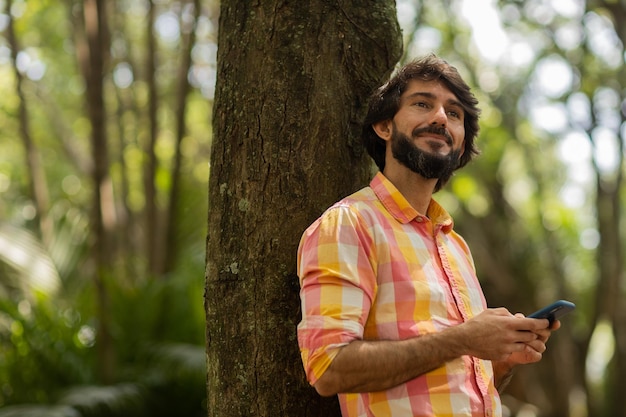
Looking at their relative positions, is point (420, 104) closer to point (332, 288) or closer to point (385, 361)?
point (332, 288)

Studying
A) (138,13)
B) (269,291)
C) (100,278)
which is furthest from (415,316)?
(138,13)

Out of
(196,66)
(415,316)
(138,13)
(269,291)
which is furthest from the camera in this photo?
(138,13)

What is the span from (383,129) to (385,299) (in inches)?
25.5

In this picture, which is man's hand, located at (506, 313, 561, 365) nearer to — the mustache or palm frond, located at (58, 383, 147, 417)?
the mustache

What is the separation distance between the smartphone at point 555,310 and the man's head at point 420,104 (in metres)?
0.56

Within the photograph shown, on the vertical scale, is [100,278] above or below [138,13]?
below

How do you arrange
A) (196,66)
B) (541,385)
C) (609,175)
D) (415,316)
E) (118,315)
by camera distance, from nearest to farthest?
(415,316), (118,315), (609,175), (541,385), (196,66)

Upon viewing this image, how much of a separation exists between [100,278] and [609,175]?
7868 mm

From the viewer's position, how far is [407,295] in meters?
2.13

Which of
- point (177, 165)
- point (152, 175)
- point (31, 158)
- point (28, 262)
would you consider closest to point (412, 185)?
point (177, 165)

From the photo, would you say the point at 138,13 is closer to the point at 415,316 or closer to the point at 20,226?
the point at 20,226

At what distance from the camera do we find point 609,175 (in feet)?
36.6

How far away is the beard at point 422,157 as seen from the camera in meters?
2.38

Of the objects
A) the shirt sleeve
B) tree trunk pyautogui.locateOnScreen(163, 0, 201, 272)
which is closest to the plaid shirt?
the shirt sleeve
